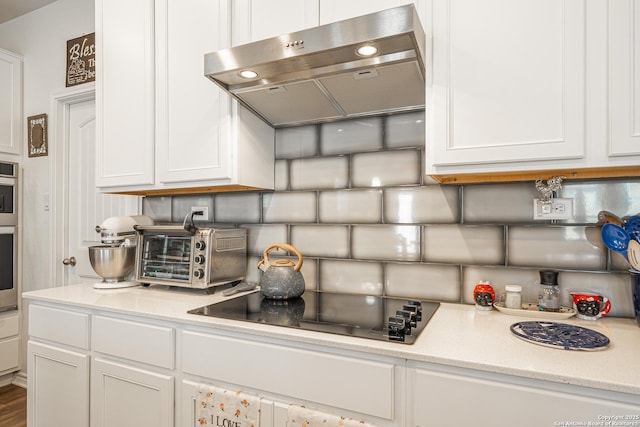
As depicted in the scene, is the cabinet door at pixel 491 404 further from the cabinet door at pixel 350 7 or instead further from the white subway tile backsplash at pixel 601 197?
the cabinet door at pixel 350 7

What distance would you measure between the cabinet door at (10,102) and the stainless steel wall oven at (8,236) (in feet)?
0.68

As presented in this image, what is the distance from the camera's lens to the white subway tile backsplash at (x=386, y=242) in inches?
Result: 64.4

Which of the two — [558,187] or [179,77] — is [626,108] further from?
[179,77]

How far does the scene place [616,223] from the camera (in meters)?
1.25

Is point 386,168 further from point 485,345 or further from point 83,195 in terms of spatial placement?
point 83,195

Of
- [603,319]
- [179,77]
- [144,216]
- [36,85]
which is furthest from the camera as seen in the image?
[36,85]

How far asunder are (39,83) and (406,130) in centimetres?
295

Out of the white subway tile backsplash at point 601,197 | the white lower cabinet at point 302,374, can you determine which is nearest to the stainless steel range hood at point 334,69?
the white subway tile backsplash at point 601,197

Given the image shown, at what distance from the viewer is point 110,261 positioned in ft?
6.30

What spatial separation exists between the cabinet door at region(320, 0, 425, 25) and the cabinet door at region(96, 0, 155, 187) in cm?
96

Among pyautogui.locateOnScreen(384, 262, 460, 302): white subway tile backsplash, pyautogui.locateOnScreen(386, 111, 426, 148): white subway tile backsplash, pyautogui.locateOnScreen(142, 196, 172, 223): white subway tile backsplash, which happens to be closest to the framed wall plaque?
pyautogui.locateOnScreen(142, 196, 172, 223): white subway tile backsplash

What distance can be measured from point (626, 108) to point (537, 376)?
0.81 meters

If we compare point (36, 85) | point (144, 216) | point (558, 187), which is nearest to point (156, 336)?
point (144, 216)

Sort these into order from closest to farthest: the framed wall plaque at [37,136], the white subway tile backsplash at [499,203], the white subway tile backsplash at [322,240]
→ 1. the white subway tile backsplash at [499,203]
2. the white subway tile backsplash at [322,240]
3. the framed wall plaque at [37,136]
